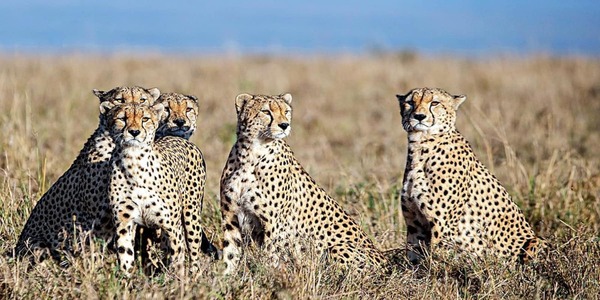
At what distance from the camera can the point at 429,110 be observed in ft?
14.1

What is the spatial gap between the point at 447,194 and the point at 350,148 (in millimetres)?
3550

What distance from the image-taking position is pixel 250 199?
4.12 m

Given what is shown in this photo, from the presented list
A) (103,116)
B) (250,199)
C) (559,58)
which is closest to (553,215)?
(250,199)

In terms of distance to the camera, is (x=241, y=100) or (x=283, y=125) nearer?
(x=283, y=125)

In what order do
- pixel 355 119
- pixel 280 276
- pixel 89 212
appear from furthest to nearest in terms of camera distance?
pixel 355 119, pixel 89 212, pixel 280 276

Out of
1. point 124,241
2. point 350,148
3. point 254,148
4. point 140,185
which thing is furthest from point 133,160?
point 350,148

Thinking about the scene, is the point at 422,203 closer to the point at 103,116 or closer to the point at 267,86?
the point at 103,116

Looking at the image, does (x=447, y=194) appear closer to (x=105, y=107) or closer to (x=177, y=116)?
(x=177, y=116)

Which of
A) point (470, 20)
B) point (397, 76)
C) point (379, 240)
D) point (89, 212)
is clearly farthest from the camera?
point (470, 20)

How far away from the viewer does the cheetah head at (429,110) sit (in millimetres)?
4277

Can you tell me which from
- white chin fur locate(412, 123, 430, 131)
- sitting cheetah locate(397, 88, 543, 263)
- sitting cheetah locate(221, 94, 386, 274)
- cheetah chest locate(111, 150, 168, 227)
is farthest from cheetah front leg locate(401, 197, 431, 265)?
cheetah chest locate(111, 150, 168, 227)

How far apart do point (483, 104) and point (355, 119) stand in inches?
50.7

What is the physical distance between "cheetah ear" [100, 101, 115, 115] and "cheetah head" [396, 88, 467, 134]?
1.30 m

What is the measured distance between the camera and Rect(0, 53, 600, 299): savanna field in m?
3.75
